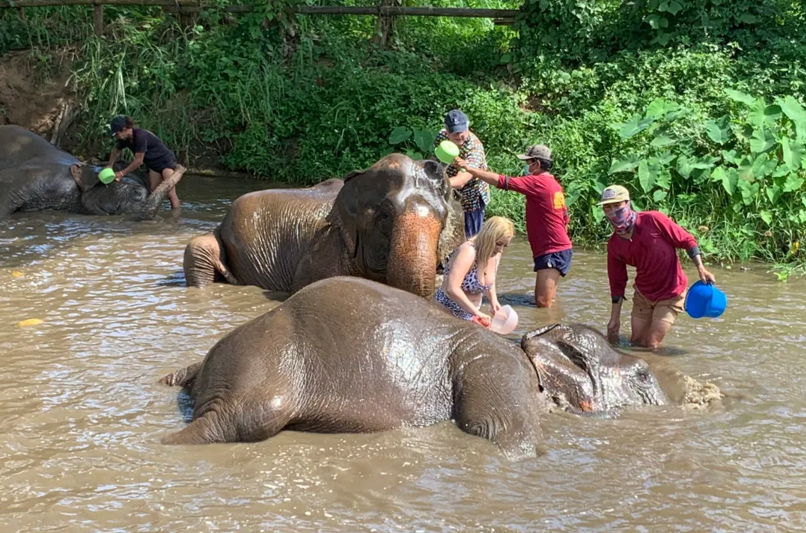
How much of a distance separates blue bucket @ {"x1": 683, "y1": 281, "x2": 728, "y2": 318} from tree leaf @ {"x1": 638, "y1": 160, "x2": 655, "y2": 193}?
11.5ft

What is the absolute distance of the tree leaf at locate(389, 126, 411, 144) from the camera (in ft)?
40.7

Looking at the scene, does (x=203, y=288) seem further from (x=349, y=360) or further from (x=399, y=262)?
(x=349, y=360)

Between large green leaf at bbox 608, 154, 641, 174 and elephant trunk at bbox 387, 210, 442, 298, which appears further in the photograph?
large green leaf at bbox 608, 154, 641, 174

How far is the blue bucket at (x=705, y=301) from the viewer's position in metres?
6.21

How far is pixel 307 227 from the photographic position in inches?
317

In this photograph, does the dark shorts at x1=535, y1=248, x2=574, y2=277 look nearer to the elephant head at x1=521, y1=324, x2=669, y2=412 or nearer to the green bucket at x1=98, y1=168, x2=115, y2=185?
the elephant head at x1=521, y1=324, x2=669, y2=412

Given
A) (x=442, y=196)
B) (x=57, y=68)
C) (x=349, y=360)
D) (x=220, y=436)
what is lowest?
(x=220, y=436)

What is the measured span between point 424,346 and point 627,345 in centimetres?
236

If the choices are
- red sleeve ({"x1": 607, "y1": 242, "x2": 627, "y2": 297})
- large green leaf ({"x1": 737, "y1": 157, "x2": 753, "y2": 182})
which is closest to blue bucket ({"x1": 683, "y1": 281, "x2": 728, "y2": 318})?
red sleeve ({"x1": 607, "y1": 242, "x2": 627, "y2": 297})

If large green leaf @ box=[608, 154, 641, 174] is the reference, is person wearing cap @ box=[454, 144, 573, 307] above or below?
below

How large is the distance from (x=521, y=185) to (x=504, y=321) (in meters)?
2.17

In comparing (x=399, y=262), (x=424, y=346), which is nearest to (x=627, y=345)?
(x=399, y=262)

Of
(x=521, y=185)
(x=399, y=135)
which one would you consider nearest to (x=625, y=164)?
(x=521, y=185)

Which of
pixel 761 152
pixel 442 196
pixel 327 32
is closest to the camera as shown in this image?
pixel 442 196
